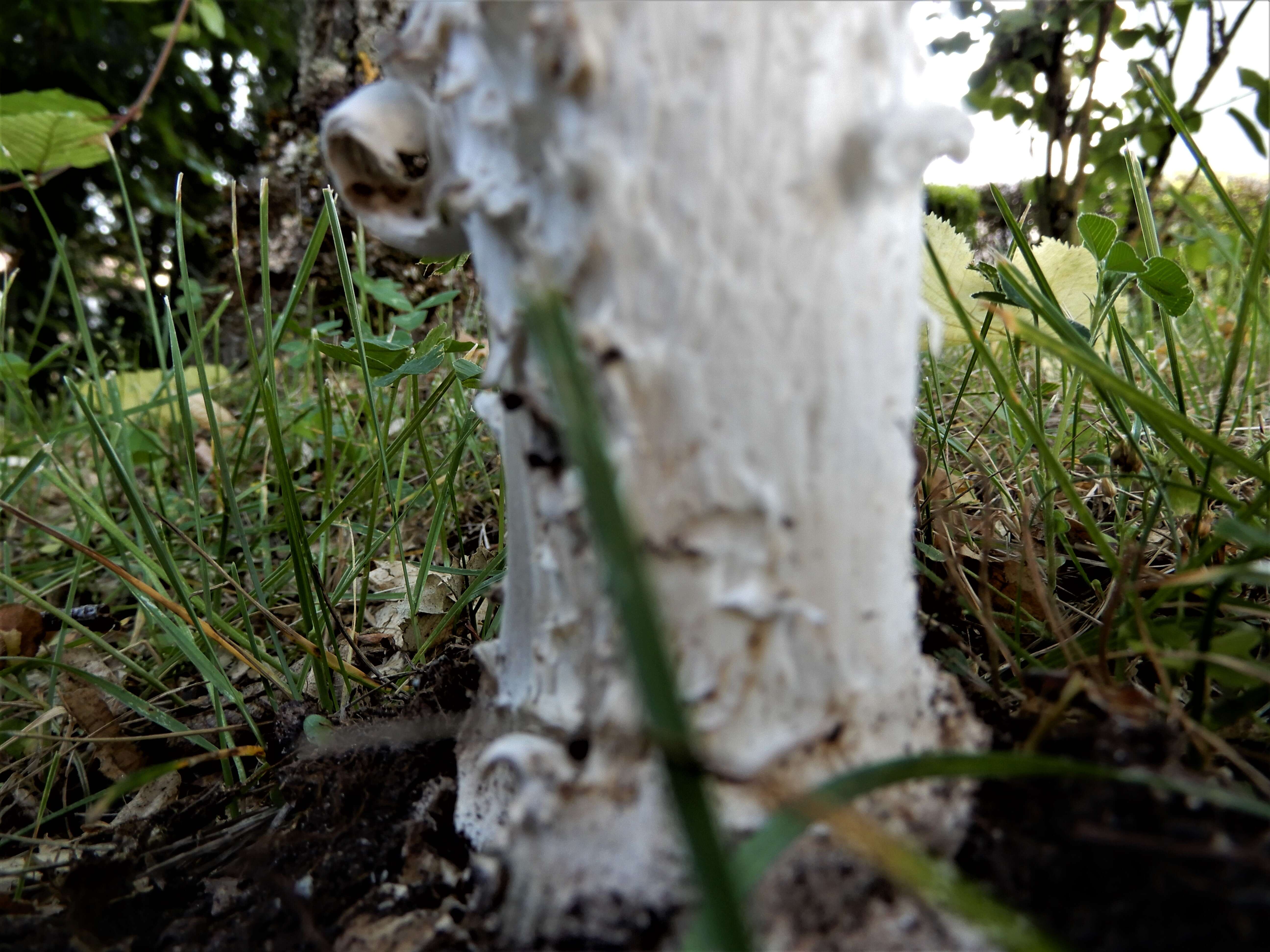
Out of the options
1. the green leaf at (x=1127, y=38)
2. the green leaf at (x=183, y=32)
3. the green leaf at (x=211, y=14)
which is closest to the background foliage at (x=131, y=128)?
the green leaf at (x=183, y=32)

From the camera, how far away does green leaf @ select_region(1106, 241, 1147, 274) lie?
3.23 feet

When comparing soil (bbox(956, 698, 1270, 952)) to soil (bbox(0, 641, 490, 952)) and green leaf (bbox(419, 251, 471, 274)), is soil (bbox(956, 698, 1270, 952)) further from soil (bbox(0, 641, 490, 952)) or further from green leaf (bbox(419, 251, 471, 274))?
green leaf (bbox(419, 251, 471, 274))

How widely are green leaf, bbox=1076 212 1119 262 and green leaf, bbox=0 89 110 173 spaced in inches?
64.5

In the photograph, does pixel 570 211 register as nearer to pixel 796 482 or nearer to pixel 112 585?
pixel 796 482

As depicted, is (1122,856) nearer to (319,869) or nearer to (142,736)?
(319,869)

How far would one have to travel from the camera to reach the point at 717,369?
20.4 inches

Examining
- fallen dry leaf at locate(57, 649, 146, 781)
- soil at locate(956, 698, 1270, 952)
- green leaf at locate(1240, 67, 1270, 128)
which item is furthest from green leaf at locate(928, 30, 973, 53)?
fallen dry leaf at locate(57, 649, 146, 781)

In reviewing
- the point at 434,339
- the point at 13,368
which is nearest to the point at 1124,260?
the point at 434,339

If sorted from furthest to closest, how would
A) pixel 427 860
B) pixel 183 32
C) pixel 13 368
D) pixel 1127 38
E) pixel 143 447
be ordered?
pixel 1127 38 < pixel 183 32 < pixel 143 447 < pixel 13 368 < pixel 427 860

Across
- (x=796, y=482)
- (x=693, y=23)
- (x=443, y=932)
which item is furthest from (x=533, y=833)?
(x=693, y=23)

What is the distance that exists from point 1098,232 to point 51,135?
1845 millimetres

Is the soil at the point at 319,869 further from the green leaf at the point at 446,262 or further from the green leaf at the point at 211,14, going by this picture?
the green leaf at the point at 211,14

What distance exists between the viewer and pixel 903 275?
0.56 m

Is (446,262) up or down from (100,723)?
up
